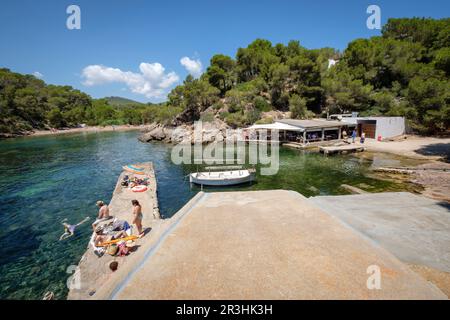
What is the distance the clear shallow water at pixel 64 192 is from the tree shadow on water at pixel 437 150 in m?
6.23

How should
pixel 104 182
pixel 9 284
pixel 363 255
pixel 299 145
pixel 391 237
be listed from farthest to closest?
pixel 299 145 < pixel 104 182 < pixel 9 284 < pixel 391 237 < pixel 363 255

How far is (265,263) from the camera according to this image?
4973 mm

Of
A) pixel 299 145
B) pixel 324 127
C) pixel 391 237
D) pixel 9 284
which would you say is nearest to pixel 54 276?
pixel 9 284

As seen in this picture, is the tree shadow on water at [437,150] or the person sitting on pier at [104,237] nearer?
the person sitting on pier at [104,237]

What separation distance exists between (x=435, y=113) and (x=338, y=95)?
79.6 feet

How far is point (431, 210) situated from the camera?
7980 millimetres

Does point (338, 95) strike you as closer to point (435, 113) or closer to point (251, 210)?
point (435, 113)

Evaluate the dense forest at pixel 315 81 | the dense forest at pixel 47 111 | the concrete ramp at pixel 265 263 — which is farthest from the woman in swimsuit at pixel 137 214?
the dense forest at pixel 47 111

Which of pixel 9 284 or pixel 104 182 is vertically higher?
pixel 104 182

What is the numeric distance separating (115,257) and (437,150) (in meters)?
33.1

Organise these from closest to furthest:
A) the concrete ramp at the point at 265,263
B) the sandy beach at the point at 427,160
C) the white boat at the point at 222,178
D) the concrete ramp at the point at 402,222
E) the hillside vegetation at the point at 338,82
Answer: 1. the concrete ramp at the point at 265,263
2. the concrete ramp at the point at 402,222
3. the sandy beach at the point at 427,160
4. the white boat at the point at 222,178
5. the hillside vegetation at the point at 338,82

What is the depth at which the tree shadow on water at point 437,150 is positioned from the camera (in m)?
22.4

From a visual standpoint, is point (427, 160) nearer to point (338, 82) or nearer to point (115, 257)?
point (115, 257)

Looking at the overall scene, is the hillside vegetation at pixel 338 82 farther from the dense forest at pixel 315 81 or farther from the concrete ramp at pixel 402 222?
the concrete ramp at pixel 402 222
